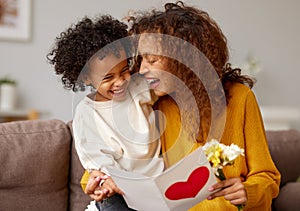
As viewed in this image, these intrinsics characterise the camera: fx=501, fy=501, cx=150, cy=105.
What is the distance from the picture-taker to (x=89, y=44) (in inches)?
58.8

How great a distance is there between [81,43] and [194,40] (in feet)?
1.11

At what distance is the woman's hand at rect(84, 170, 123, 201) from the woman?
9.6 inches

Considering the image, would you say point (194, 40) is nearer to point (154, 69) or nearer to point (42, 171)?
point (154, 69)

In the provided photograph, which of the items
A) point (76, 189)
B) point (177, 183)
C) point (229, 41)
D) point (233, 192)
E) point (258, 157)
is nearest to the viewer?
point (177, 183)

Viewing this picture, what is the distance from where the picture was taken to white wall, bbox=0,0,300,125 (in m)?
3.86

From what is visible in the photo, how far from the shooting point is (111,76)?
1.44 m

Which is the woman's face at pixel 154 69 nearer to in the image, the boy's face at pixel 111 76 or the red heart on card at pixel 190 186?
the boy's face at pixel 111 76

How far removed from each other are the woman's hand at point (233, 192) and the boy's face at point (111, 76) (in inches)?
16.4

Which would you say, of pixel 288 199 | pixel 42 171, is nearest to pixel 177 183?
pixel 42 171

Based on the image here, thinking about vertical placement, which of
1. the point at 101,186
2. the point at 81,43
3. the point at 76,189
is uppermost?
the point at 81,43

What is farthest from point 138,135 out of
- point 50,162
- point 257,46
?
point 257,46

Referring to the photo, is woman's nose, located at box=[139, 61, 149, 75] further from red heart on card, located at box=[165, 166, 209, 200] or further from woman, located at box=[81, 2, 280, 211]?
red heart on card, located at box=[165, 166, 209, 200]

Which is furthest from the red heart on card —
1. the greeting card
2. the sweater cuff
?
the sweater cuff

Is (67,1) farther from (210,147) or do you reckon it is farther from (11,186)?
(210,147)
